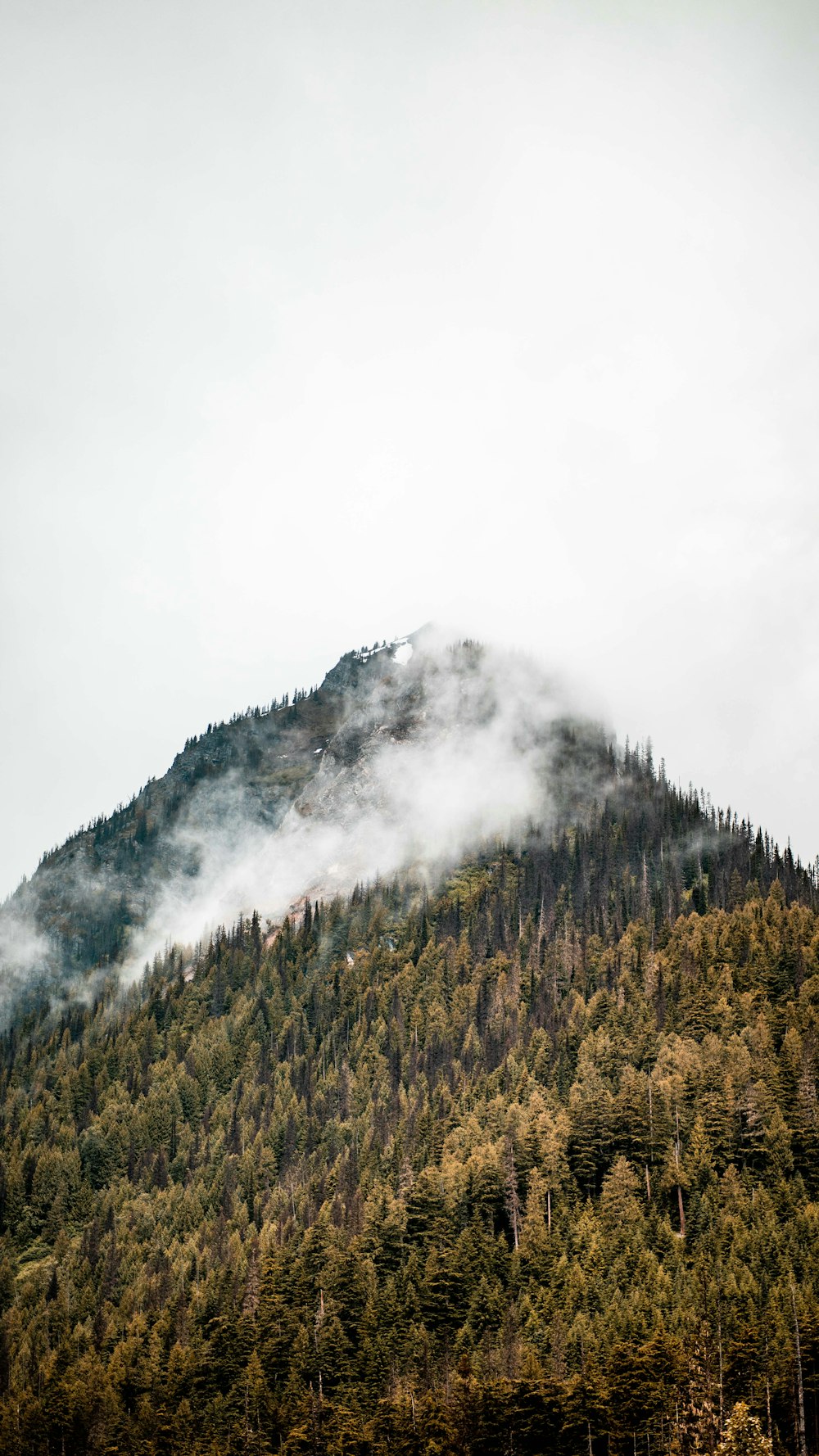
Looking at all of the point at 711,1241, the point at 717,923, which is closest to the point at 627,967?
the point at 717,923

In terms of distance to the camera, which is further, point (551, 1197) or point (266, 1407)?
point (551, 1197)

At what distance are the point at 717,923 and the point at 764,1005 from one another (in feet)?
106

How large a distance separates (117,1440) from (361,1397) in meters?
26.7

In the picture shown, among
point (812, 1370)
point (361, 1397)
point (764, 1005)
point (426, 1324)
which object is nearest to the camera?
point (812, 1370)

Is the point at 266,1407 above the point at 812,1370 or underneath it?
underneath

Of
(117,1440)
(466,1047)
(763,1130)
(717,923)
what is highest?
(717,923)

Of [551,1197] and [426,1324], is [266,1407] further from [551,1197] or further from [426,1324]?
[551,1197]

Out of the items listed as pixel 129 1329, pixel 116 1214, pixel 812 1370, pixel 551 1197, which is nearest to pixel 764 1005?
pixel 551 1197

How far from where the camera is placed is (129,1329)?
146250mm

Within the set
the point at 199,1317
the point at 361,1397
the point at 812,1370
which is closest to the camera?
the point at 812,1370

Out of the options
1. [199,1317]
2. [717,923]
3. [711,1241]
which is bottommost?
[199,1317]

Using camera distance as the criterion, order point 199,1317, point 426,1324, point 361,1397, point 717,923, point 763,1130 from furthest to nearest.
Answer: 1. point 717,923
2. point 199,1317
3. point 763,1130
4. point 426,1324
5. point 361,1397

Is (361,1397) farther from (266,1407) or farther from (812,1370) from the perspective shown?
(812,1370)

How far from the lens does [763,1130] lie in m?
129
